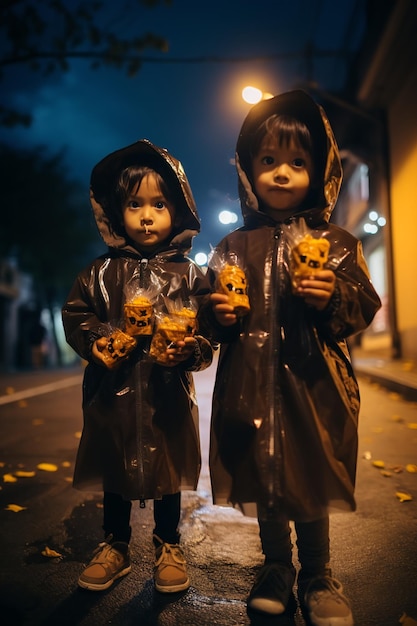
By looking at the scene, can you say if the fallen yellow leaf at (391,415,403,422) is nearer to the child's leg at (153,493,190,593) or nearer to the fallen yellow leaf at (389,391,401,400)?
the fallen yellow leaf at (389,391,401,400)

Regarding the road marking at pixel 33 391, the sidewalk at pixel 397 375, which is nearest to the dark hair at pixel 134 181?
the sidewalk at pixel 397 375

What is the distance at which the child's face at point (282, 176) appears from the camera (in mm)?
2420

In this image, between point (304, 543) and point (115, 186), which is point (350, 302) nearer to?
point (304, 543)

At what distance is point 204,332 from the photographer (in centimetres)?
249

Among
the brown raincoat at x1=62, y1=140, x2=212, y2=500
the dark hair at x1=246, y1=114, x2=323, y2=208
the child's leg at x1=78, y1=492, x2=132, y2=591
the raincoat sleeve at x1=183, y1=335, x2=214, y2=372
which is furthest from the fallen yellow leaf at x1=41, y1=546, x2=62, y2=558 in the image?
the dark hair at x1=246, y1=114, x2=323, y2=208

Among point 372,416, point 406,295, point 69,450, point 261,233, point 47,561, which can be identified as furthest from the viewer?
point 406,295

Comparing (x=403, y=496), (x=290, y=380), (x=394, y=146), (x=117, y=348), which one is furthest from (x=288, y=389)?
(x=394, y=146)

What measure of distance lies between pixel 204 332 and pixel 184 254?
54cm

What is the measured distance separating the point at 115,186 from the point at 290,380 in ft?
5.21

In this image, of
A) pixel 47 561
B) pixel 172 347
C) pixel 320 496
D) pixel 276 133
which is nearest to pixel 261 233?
pixel 276 133

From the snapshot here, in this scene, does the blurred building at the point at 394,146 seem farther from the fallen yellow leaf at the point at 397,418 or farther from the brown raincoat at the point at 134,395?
the brown raincoat at the point at 134,395

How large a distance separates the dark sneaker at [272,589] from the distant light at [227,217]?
5.94ft

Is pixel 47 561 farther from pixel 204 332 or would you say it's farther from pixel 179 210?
pixel 179 210

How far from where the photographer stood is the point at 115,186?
2963 mm
